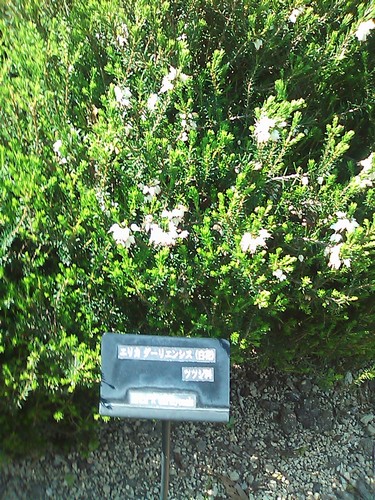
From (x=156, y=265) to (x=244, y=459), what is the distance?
140 centimetres

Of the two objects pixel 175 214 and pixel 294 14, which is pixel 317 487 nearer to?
pixel 175 214

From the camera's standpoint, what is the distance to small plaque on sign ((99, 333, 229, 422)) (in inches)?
75.4

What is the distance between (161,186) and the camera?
7.27 feet

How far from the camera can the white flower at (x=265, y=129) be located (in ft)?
6.61

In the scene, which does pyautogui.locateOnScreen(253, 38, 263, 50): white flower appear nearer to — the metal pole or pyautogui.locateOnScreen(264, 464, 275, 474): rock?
the metal pole

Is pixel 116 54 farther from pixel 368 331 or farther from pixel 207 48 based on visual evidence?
pixel 368 331

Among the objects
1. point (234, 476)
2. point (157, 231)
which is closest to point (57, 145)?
point (157, 231)

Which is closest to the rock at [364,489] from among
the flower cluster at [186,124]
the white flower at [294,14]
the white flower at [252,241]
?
the white flower at [252,241]

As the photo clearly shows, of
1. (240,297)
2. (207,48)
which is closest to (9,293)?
(240,297)

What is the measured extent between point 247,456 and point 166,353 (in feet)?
4.50

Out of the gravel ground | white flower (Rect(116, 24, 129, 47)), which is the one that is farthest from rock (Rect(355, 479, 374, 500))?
white flower (Rect(116, 24, 129, 47))

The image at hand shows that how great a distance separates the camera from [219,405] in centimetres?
192

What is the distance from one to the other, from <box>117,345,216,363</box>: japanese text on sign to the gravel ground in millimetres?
1061

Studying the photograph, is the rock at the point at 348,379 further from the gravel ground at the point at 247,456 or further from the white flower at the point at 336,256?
the white flower at the point at 336,256
